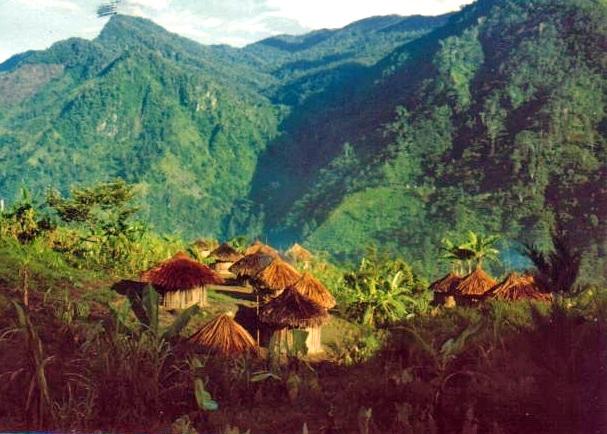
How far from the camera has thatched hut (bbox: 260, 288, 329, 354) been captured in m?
11.8

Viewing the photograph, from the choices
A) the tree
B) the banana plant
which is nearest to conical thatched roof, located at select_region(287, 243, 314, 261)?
the tree

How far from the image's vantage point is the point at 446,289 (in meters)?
18.1

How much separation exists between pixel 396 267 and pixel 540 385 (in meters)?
14.1

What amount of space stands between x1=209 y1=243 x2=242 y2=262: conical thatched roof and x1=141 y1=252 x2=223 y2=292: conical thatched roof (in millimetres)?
6340

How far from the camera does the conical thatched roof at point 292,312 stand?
1176 centimetres

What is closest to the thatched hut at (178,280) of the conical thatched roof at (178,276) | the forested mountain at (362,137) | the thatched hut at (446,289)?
the conical thatched roof at (178,276)

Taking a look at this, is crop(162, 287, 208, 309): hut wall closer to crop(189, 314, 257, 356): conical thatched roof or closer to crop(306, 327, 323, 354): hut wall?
Answer: crop(306, 327, 323, 354): hut wall

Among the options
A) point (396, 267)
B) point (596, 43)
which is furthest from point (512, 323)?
point (596, 43)

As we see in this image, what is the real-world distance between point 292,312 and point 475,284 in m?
6.80

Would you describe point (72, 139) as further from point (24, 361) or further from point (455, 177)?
point (24, 361)

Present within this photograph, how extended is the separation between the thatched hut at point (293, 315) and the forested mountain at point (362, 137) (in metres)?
41.0

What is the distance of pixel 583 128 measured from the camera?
7875 centimetres

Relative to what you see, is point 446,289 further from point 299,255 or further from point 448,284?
point 299,255

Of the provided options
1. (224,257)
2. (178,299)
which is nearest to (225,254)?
(224,257)
